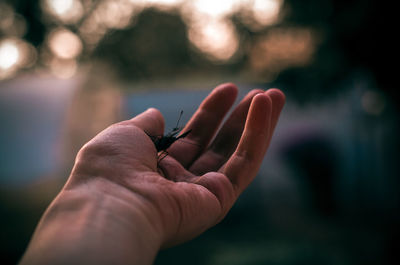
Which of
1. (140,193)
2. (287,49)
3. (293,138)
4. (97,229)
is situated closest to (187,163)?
(140,193)

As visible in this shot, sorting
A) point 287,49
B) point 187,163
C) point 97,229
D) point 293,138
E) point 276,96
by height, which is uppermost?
point 287,49

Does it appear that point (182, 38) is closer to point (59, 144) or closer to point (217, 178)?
point (59, 144)

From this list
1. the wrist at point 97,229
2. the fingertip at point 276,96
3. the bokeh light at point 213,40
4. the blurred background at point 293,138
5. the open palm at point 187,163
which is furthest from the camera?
the bokeh light at point 213,40

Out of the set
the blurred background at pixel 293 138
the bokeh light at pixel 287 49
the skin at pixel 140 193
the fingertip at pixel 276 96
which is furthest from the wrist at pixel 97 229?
the bokeh light at pixel 287 49

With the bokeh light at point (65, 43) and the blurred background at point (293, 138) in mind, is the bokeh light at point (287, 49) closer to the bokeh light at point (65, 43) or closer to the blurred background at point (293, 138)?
the blurred background at point (293, 138)

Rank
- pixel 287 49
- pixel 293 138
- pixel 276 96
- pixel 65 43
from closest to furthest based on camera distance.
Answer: pixel 276 96 < pixel 287 49 < pixel 293 138 < pixel 65 43

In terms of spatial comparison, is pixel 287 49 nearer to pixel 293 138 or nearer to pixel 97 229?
pixel 293 138

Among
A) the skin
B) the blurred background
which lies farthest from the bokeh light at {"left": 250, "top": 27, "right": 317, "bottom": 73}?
the skin
